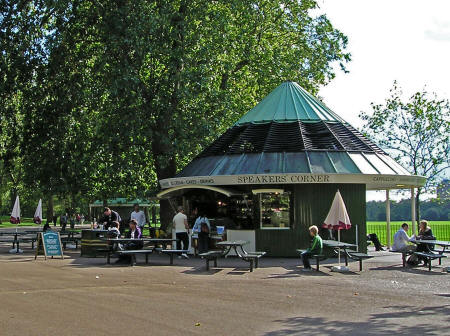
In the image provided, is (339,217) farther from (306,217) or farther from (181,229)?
(181,229)

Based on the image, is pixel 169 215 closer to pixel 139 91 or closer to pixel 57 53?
pixel 139 91

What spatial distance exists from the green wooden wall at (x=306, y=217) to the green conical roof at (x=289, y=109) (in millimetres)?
3367

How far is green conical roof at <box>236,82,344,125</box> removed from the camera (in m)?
24.4

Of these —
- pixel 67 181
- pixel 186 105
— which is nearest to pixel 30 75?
pixel 67 181

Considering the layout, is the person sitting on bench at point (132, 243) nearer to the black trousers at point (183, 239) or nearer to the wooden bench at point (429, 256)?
the black trousers at point (183, 239)

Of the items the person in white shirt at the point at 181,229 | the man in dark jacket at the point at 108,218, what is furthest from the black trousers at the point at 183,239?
the man in dark jacket at the point at 108,218

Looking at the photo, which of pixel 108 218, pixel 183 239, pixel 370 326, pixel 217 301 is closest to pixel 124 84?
pixel 108 218

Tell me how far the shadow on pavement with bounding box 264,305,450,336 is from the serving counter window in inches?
451

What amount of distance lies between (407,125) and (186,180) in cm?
1897

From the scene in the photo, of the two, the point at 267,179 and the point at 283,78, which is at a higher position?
the point at 283,78

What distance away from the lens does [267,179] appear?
21.1 metres

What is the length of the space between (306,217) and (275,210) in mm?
1106

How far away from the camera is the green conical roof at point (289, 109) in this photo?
80.1 ft

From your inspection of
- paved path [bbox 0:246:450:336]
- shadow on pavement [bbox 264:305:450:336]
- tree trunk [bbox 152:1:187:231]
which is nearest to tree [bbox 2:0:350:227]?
tree trunk [bbox 152:1:187:231]
